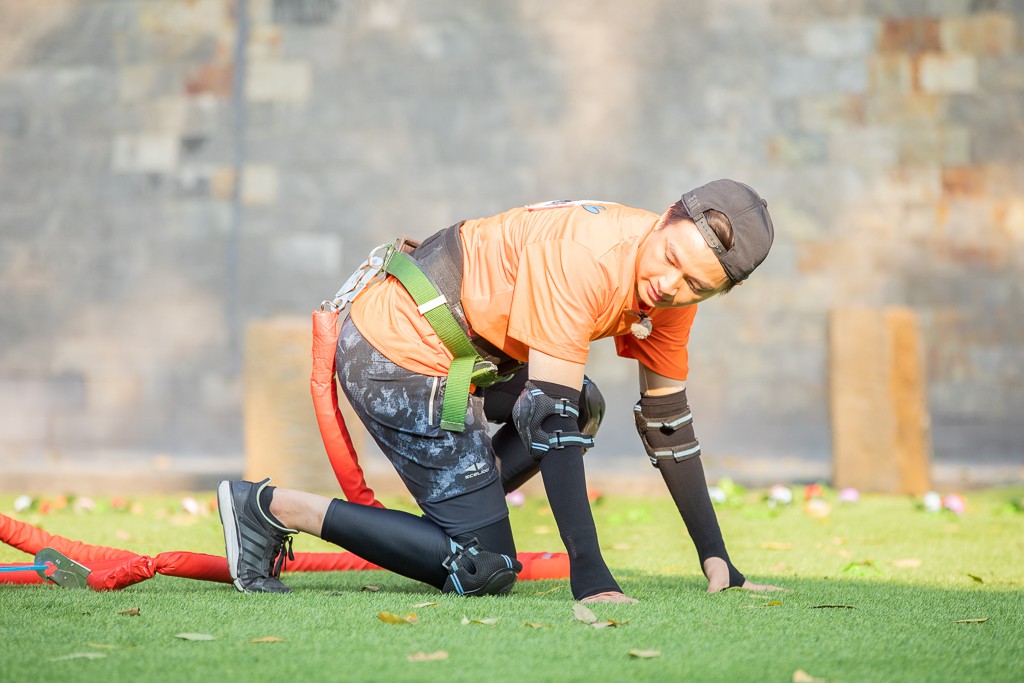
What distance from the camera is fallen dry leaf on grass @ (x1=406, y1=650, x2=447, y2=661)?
2703 millimetres

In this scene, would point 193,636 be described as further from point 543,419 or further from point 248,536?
point 543,419

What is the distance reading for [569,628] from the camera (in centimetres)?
305

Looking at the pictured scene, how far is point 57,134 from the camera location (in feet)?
32.2

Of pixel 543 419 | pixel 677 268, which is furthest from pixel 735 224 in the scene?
pixel 543 419

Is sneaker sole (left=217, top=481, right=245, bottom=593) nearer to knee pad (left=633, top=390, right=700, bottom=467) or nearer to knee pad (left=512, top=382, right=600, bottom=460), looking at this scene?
knee pad (left=512, top=382, right=600, bottom=460)

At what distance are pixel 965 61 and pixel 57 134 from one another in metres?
7.28

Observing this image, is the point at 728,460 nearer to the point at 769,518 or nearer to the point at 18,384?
the point at 769,518

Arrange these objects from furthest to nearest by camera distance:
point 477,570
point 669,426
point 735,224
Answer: point 669,426 < point 477,570 < point 735,224

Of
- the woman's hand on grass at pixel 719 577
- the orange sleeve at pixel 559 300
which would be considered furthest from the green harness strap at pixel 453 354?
the woman's hand on grass at pixel 719 577

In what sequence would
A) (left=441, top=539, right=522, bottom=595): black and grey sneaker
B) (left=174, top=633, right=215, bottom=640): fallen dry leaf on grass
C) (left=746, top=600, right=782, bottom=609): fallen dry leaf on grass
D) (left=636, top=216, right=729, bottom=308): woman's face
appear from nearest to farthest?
(left=174, top=633, right=215, bottom=640): fallen dry leaf on grass, (left=636, top=216, right=729, bottom=308): woman's face, (left=746, top=600, right=782, bottom=609): fallen dry leaf on grass, (left=441, top=539, right=522, bottom=595): black and grey sneaker

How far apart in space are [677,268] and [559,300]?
13.4 inches

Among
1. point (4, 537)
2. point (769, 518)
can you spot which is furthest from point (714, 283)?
point (769, 518)

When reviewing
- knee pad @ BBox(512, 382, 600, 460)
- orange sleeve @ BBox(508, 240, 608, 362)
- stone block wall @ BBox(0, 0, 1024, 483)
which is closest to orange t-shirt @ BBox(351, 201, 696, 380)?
orange sleeve @ BBox(508, 240, 608, 362)

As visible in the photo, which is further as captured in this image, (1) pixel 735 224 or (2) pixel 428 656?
(1) pixel 735 224
